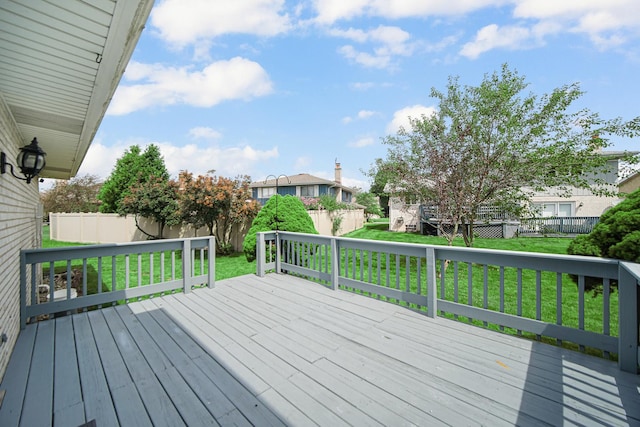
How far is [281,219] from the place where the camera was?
7.07 m

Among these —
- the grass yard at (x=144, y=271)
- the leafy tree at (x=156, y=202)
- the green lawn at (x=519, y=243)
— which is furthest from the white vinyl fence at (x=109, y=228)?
the green lawn at (x=519, y=243)

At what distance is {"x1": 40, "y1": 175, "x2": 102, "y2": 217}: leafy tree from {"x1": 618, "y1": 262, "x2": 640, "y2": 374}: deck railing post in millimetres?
24327

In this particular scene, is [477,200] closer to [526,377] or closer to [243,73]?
[526,377]

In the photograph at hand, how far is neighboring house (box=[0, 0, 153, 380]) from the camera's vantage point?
1560 mm

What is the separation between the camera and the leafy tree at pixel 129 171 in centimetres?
1623

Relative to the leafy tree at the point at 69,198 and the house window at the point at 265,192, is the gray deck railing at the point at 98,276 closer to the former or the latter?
the leafy tree at the point at 69,198

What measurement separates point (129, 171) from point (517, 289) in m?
19.3

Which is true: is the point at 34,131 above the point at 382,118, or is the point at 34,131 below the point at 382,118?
below

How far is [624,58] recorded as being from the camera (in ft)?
20.5

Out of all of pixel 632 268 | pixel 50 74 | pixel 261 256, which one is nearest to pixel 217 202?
pixel 261 256

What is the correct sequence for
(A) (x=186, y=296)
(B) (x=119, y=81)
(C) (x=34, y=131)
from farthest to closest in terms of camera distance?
(A) (x=186, y=296) → (C) (x=34, y=131) → (B) (x=119, y=81)

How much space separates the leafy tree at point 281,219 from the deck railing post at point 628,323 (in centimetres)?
568

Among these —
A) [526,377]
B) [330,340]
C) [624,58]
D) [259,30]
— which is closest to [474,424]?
[526,377]

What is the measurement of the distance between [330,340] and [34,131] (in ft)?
16.1
